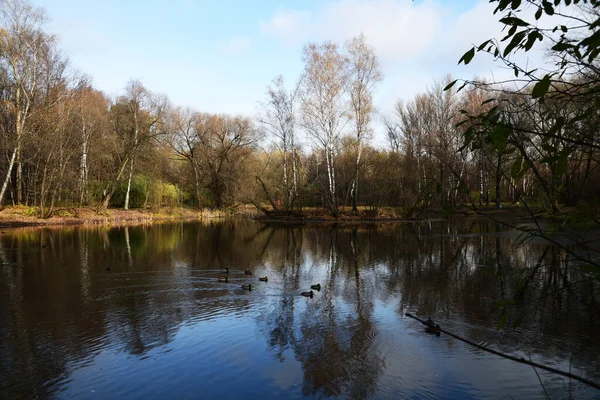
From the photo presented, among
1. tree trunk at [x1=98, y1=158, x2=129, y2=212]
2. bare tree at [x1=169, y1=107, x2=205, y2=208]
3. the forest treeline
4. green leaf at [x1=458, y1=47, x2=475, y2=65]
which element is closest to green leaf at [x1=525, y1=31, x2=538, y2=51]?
green leaf at [x1=458, y1=47, x2=475, y2=65]

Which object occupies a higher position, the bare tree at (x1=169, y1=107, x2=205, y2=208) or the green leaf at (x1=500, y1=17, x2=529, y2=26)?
the bare tree at (x1=169, y1=107, x2=205, y2=208)

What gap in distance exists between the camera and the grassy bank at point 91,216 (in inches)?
1147

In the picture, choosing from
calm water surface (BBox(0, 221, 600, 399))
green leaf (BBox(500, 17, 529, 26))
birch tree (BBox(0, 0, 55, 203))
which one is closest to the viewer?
green leaf (BBox(500, 17, 529, 26))

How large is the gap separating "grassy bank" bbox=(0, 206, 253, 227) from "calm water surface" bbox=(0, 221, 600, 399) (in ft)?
54.9

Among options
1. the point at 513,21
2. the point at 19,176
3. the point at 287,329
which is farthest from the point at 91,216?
the point at 513,21

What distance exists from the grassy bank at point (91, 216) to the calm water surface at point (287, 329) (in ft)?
54.9

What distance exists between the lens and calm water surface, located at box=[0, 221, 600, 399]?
5.55 m

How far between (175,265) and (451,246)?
11930 mm

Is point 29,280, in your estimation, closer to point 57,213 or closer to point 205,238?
point 205,238

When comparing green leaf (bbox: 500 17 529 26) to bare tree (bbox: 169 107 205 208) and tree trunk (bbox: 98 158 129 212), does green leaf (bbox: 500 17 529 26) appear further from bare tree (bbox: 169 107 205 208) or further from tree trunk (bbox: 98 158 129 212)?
bare tree (bbox: 169 107 205 208)

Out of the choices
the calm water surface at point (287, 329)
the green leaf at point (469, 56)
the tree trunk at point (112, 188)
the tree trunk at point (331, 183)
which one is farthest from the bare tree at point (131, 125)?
the green leaf at point (469, 56)

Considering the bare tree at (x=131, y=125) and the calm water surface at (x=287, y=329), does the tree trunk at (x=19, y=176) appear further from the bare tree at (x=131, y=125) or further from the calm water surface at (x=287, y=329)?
the calm water surface at (x=287, y=329)

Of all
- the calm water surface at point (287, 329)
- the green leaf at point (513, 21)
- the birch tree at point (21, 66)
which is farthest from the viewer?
the birch tree at point (21, 66)

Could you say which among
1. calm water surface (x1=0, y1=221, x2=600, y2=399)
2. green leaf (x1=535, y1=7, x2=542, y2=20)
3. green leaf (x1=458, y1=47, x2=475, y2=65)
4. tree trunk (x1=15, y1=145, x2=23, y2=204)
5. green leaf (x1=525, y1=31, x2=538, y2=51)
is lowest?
calm water surface (x1=0, y1=221, x2=600, y2=399)
